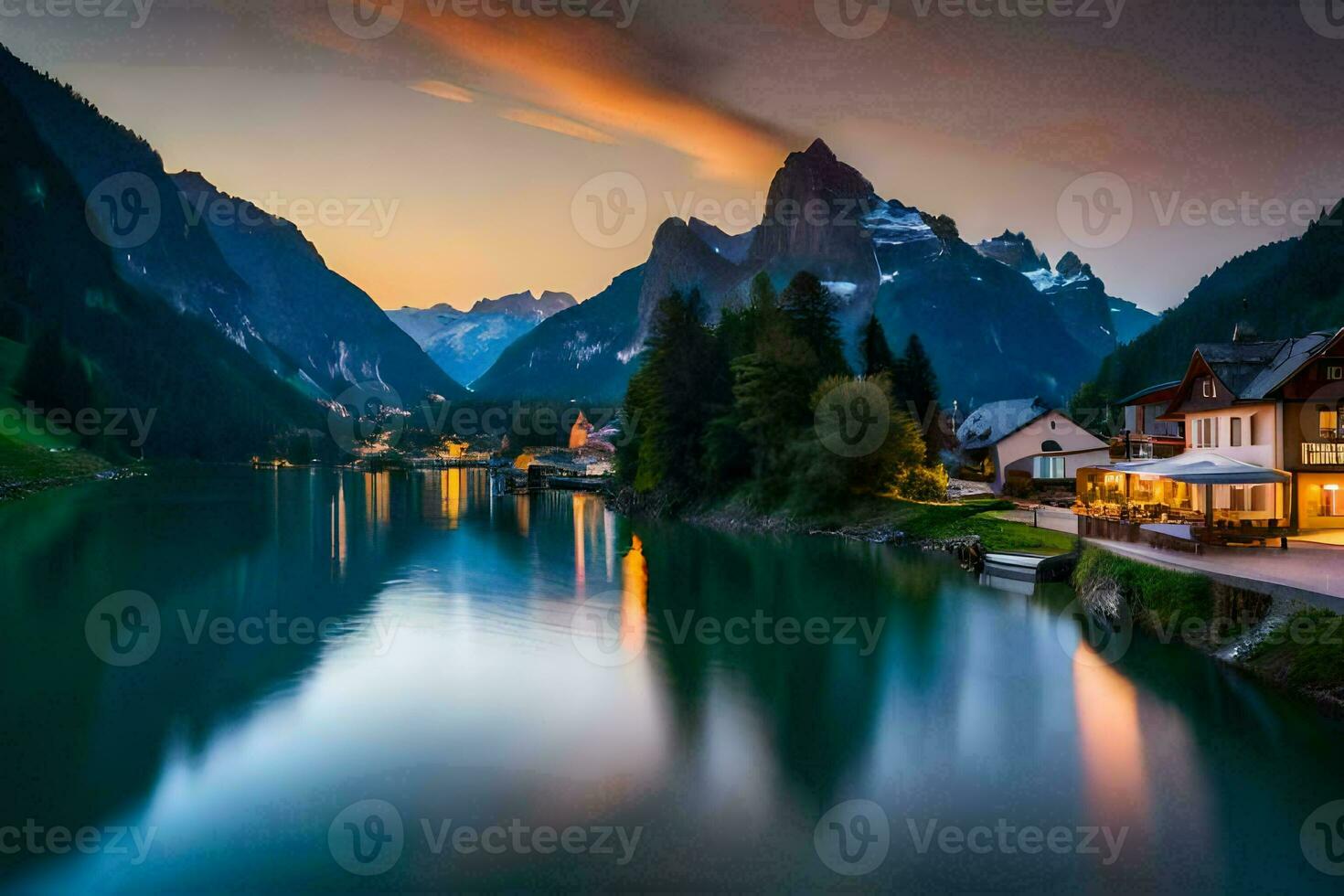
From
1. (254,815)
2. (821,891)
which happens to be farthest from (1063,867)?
(254,815)

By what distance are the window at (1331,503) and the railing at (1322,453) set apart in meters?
1.11

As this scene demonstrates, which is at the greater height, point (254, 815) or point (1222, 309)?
point (1222, 309)

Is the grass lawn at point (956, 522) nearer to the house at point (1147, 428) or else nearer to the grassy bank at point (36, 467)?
the house at point (1147, 428)

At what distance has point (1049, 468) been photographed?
6297cm

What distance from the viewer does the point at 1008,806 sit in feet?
48.1

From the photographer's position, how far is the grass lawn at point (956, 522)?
38.2 m

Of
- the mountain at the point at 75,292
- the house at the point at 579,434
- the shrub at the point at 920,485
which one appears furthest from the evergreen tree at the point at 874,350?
the mountain at the point at 75,292

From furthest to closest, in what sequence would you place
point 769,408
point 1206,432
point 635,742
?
point 769,408, point 1206,432, point 635,742

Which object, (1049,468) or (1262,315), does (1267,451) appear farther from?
(1262,315)

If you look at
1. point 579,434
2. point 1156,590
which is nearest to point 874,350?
point 1156,590

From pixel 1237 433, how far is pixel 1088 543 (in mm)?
7914

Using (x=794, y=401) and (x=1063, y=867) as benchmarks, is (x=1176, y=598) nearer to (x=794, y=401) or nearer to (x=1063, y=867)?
(x=1063, y=867)

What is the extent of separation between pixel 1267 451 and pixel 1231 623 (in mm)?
14134

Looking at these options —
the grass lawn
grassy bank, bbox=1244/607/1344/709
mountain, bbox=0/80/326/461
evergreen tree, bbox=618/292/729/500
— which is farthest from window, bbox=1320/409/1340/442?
mountain, bbox=0/80/326/461
